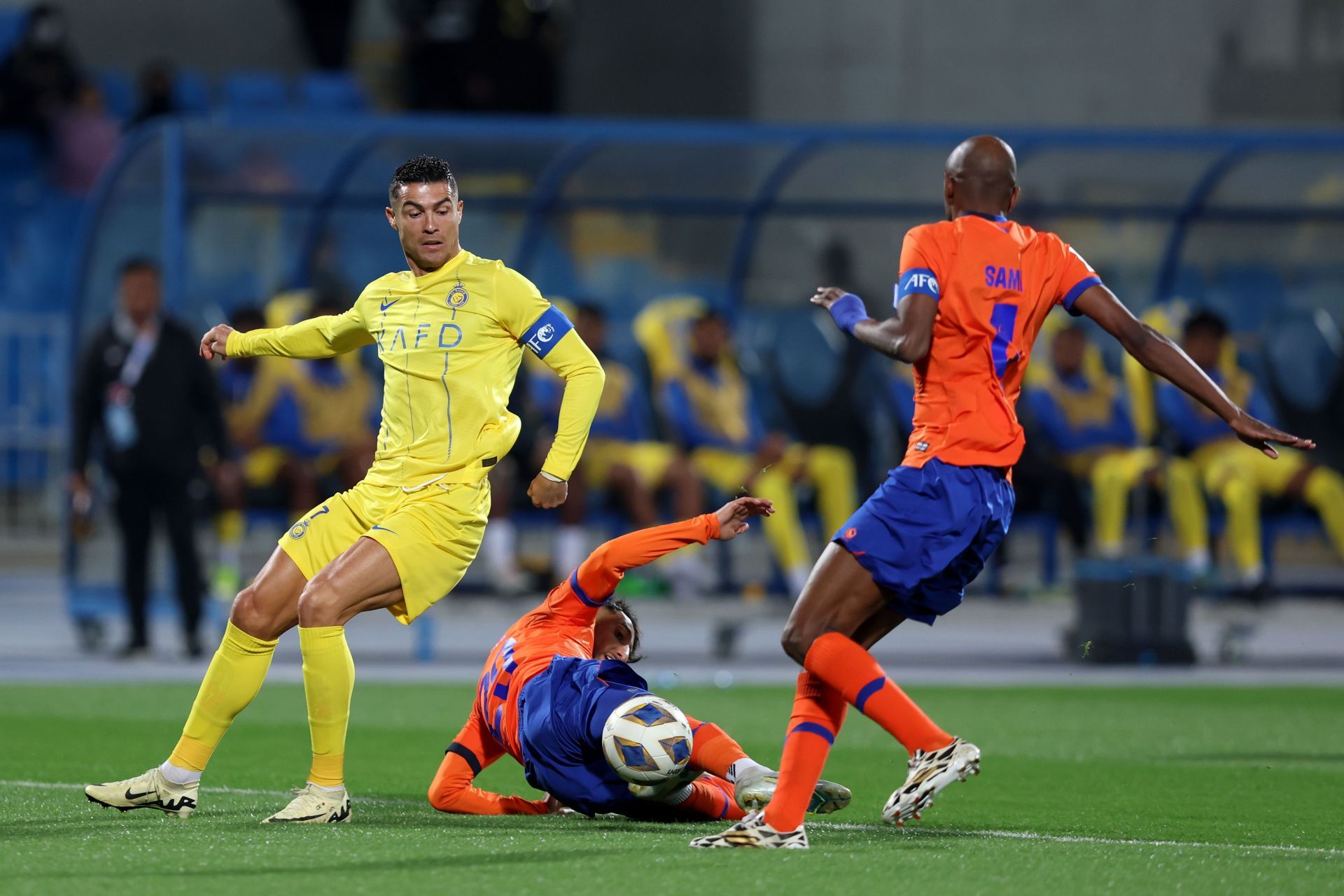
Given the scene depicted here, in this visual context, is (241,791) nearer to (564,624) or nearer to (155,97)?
(564,624)

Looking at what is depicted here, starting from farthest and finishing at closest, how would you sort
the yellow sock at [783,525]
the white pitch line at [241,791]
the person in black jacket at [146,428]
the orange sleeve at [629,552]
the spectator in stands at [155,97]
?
the spectator in stands at [155,97] < the yellow sock at [783,525] < the person in black jacket at [146,428] < the white pitch line at [241,791] < the orange sleeve at [629,552]

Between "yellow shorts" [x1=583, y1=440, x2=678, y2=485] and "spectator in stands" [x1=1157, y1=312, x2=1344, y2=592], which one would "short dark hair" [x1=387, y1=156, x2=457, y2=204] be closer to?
"yellow shorts" [x1=583, y1=440, x2=678, y2=485]

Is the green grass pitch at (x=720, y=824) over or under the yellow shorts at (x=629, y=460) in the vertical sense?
under

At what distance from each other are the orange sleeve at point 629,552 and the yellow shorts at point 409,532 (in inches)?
12.7

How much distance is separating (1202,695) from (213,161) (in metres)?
6.69

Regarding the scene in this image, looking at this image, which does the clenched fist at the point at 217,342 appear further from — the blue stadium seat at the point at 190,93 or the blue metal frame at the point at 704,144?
the blue stadium seat at the point at 190,93

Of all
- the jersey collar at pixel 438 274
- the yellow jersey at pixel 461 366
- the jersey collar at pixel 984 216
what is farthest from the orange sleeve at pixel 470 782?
the jersey collar at pixel 984 216

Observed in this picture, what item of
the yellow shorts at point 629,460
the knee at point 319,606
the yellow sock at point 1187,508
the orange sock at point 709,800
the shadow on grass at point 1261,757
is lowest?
the shadow on grass at point 1261,757

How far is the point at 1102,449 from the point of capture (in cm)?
1270

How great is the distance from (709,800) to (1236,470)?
760 cm

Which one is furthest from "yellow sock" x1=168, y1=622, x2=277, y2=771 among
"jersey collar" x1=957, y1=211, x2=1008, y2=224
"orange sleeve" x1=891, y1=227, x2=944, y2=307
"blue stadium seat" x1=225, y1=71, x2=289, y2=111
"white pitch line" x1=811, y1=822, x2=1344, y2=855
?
"blue stadium seat" x1=225, y1=71, x2=289, y2=111

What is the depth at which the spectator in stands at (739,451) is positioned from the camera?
484 inches

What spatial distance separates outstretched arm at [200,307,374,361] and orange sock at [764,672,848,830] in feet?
5.64

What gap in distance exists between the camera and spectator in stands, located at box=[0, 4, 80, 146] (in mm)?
19469
